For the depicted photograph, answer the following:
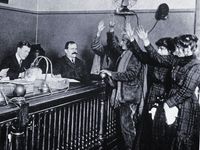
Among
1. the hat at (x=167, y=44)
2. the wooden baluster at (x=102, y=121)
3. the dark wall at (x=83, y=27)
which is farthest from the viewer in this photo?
the dark wall at (x=83, y=27)

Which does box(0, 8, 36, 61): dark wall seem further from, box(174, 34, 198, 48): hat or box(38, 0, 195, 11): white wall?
box(174, 34, 198, 48): hat

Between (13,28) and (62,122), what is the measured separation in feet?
13.0

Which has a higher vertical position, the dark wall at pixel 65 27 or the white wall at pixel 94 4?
the white wall at pixel 94 4

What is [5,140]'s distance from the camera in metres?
2.46

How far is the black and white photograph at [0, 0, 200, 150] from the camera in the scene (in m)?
2.99

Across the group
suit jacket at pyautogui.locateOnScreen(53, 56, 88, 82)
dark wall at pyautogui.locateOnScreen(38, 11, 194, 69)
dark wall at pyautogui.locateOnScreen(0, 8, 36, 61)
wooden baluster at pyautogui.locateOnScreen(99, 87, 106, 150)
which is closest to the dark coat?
wooden baluster at pyautogui.locateOnScreen(99, 87, 106, 150)

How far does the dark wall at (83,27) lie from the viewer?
19.0ft

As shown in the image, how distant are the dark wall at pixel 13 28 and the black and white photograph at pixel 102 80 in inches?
0.8

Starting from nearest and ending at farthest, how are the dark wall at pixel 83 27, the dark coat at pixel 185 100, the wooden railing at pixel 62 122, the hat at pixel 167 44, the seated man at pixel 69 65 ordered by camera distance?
the wooden railing at pixel 62 122 → the dark coat at pixel 185 100 → the hat at pixel 167 44 → the seated man at pixel 69 65 → the dark wall at pixel 83 27

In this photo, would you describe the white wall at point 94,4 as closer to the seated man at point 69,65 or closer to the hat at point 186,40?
the seated man at point 69,65

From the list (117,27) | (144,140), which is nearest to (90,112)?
(144,140)

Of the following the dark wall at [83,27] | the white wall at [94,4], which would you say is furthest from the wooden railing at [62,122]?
the white wall at [94,4]

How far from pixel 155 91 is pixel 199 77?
36.4 inches

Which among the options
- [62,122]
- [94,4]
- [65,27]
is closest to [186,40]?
[62,122]
